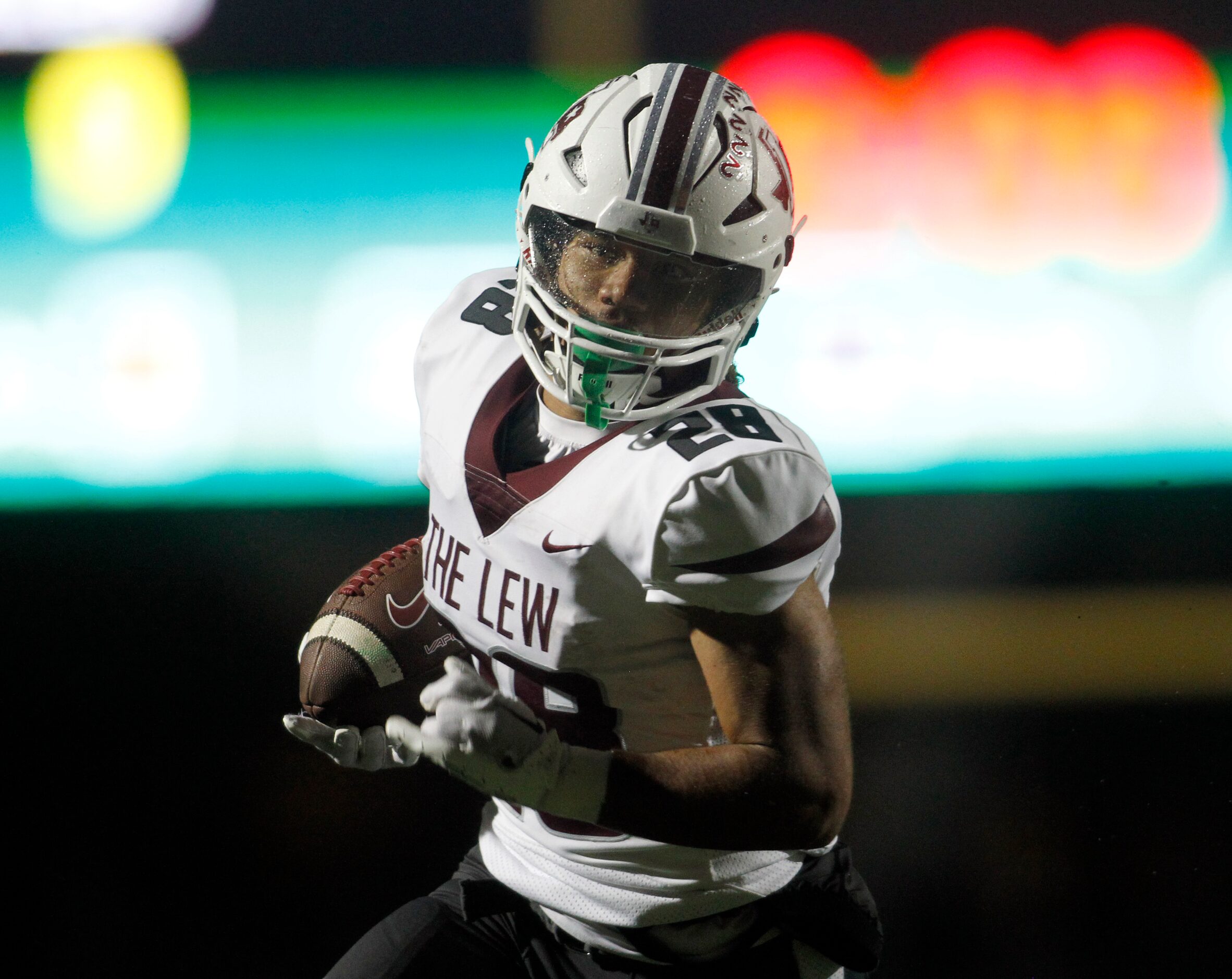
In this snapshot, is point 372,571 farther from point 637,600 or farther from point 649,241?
point 649,241

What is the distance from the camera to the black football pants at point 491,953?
112 cm

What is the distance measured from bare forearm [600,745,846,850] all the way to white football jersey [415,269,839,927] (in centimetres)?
13

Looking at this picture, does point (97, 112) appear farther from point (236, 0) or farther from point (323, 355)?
point (323, 355)

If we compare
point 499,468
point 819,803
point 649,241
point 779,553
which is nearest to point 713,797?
point 819,803

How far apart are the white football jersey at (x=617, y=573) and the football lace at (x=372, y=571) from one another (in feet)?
0.33

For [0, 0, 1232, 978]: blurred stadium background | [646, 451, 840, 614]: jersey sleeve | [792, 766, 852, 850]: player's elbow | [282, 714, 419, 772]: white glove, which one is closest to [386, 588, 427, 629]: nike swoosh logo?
[282, 714, 419, 772]: white glove

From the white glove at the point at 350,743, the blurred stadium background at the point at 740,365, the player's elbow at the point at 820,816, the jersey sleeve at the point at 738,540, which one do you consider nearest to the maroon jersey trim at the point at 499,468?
the jersey sleeve at the point at 738,540

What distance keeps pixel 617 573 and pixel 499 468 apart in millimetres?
200

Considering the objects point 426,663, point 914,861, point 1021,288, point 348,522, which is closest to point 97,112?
point 348,522

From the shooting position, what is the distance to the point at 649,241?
3.44 ft

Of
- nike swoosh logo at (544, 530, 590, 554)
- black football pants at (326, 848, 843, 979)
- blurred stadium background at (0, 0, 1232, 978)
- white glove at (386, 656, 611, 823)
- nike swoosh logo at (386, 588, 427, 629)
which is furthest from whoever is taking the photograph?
blurred stadium background at (0, 0, 1232, 978)

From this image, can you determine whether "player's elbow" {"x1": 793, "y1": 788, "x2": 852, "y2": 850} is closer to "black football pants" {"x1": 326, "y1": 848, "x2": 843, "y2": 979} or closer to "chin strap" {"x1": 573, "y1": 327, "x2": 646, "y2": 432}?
"black football pants" {"x1": 326, "y1": 848, "x2": 843, "y2": 979}

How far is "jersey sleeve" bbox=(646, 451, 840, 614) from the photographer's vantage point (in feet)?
3.07

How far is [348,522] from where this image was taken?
2244 mm
